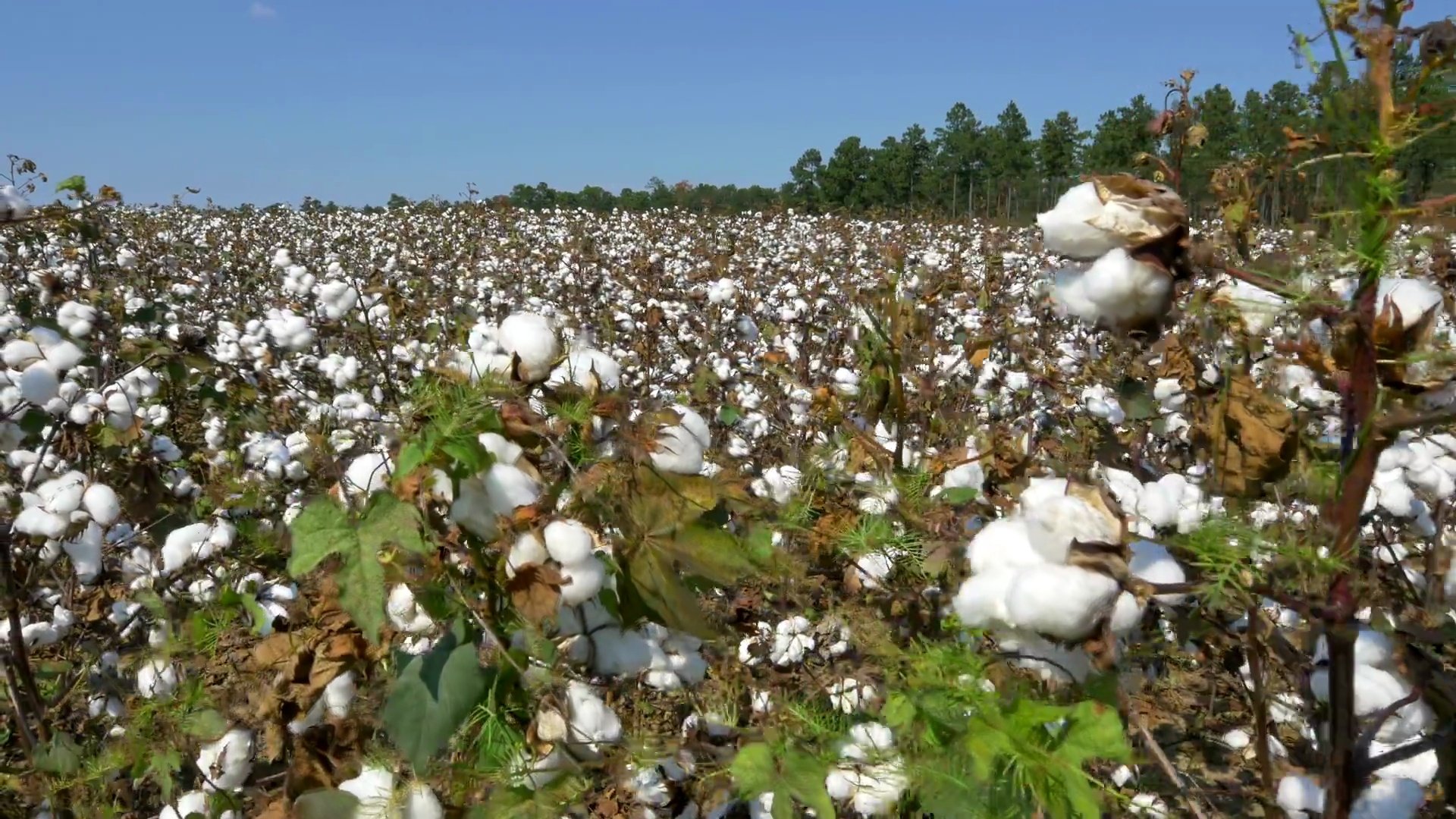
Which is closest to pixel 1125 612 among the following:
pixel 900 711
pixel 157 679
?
pixel 900 711

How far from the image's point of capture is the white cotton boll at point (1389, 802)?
1.18 metres

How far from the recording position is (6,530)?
2.04m

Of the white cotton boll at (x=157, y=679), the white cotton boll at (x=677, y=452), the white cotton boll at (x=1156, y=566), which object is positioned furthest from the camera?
the white cotton boll at (x=157, y=679)

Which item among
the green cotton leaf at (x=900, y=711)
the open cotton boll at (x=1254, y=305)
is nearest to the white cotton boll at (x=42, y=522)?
the green cotton leaf at (x=900, y=711)

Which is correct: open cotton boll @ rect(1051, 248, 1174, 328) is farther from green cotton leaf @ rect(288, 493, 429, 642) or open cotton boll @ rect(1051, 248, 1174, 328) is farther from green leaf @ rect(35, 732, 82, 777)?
green leaf @ rect(35, 732, 82, 777)

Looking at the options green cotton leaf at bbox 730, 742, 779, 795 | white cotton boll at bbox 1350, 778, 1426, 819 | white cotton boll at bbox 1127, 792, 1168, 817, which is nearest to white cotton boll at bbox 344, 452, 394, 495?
green cotton leaf at bbox 730, 742, 779, 795

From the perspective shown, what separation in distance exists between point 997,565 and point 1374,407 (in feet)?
1.13

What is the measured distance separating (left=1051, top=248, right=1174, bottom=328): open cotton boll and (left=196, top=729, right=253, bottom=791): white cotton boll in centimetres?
147

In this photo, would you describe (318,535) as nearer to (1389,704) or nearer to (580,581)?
(580,581)

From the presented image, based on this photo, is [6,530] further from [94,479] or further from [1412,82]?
[1412,82]

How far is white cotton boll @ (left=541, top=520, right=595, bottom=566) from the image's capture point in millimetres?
1027

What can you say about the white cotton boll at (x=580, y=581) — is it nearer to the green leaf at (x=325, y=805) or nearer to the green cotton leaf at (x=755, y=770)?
the green cotton leaf at (x=755, y=770)

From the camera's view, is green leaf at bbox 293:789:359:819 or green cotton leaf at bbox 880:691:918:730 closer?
green cotton leaf at bbox 880:691:918:730

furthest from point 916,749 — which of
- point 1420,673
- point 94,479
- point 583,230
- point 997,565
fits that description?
point 583,230
